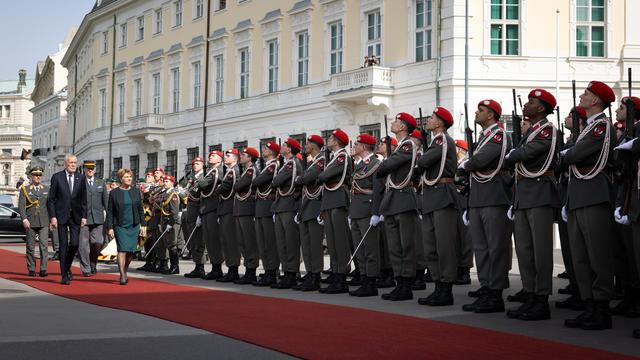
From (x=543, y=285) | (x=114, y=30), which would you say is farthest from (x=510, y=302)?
(x=114, y=30)

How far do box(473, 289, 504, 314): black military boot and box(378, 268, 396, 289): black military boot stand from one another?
3.59 metres

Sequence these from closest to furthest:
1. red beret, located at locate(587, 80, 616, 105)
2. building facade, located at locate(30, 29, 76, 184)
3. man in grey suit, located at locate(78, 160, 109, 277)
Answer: red beret, located at locate(587, 80, 616, 105) < man in grey suit, located at locate(78, 160, 109, 277) < building facade, located at locate(30, 29, 76, 184)

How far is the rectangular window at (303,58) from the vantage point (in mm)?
32531

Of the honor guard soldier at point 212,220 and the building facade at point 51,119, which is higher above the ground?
the building facade at point 51,119

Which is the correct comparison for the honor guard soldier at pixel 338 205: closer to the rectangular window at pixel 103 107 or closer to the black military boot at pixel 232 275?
the black military boot at pixel 232 275

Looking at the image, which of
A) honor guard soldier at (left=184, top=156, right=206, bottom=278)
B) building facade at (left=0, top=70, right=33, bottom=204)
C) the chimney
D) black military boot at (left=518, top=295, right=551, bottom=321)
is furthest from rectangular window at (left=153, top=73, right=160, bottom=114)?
the chimney

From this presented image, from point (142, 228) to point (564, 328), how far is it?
9.24 metres

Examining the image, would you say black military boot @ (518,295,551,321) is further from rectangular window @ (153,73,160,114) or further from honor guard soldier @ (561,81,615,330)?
rectangular window @ (153,73,160,114)

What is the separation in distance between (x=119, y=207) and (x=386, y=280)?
4205 mm

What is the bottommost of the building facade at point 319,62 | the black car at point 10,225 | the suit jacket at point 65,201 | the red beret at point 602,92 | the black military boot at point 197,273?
the black military boot at point 197,273

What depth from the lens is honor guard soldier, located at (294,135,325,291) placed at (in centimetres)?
1245

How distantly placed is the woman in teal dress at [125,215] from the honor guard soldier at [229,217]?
4.14 ft

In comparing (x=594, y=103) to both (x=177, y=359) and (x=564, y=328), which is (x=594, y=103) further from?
(x=177, y=359)

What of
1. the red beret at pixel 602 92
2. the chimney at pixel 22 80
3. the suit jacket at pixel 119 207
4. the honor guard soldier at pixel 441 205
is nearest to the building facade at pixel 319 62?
the suit jacket at pixel 119 207
